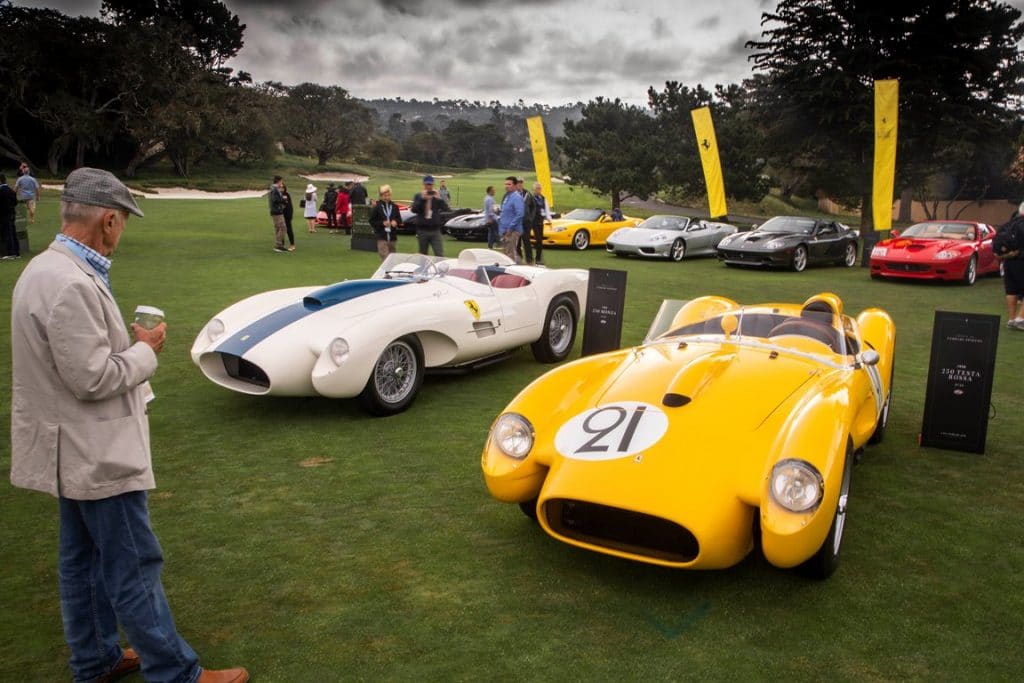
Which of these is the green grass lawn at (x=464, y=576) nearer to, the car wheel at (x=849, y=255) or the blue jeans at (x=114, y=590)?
the blue jeans at (x=114, y=590)

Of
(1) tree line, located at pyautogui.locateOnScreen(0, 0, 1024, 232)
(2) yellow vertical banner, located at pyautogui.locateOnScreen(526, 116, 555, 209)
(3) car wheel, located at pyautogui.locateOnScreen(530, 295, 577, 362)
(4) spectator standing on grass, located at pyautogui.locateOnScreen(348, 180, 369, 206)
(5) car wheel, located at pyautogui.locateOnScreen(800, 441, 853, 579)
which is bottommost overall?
(5) car wheel, located at pyautogui.locateOnScreen(800, 441, 853, 579)

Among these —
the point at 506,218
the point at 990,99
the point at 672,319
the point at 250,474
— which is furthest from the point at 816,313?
the point at 990,99

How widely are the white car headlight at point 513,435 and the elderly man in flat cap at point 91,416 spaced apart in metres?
1.78

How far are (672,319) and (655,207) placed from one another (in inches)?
1872

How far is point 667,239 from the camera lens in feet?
66.3

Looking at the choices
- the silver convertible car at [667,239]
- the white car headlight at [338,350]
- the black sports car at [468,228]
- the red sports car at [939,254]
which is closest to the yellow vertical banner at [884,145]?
the silver convertible car at [667,239]

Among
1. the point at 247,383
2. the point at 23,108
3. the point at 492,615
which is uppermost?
the point at 23,108

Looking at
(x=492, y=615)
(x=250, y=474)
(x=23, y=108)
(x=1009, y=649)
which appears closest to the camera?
(x=1009, y=649)

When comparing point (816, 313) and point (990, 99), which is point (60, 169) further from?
point (816, 313)

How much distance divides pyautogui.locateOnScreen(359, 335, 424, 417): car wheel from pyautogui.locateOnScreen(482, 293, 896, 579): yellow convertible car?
2.15 m

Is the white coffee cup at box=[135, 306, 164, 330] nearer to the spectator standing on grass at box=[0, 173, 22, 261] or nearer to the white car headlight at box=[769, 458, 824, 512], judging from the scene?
the white car headlight at box=[769, 458, 824, 512]

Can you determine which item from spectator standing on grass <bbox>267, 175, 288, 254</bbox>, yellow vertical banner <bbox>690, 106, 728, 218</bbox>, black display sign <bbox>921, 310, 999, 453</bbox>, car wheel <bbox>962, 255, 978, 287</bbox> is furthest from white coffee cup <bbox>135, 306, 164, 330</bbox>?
yellow vertical banner <bbox>690, 106, 728, 218</bbox>

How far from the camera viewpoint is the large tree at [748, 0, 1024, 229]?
3072 cm

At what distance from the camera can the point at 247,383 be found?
632 centimetres
